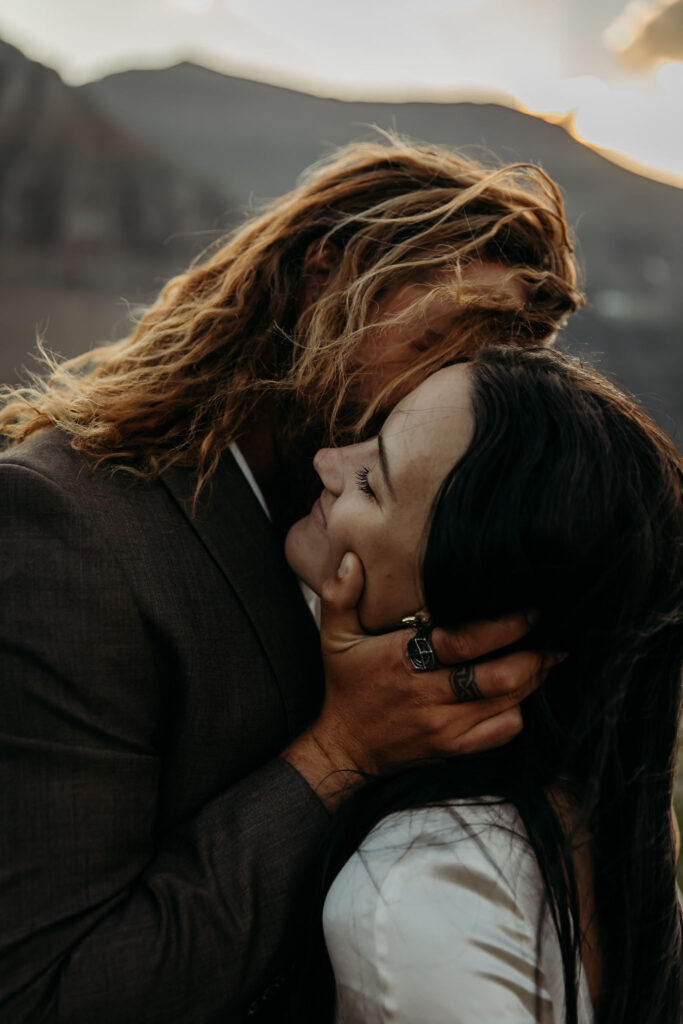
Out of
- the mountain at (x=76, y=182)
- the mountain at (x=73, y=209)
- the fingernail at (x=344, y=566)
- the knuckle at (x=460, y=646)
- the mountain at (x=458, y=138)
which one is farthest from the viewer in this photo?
the mountain at (x=76, y=182)

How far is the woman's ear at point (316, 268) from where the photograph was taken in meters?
2.07

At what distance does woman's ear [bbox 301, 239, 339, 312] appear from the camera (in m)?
2.07

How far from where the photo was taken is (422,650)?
4.66 feet

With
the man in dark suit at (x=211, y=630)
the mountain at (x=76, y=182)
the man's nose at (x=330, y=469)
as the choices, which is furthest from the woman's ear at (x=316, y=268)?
the mountain at (x=76, y=182)

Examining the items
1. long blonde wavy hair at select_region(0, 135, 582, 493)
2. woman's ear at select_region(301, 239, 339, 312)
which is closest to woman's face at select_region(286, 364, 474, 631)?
long blonde wavy hair at select_region(0, 135, 582, 493)

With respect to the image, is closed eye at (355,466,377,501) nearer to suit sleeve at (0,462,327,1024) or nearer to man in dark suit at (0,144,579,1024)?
man in dark suit at (0,144,579,1024)

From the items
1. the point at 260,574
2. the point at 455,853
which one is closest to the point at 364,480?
the point at 260,574

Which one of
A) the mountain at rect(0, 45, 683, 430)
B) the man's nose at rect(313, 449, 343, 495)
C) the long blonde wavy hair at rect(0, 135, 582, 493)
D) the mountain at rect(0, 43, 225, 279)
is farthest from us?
the mountain at rect(0, 43, 225, 279)

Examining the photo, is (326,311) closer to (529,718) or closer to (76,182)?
(529,718)

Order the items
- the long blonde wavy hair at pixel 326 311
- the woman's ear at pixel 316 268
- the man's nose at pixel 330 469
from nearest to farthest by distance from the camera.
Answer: the man's nose at pixel 330 469 < the long blonde wavy hair at pixel 326 311 < the woman's ear at pixel 316 268

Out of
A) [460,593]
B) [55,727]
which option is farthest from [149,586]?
[460,593]

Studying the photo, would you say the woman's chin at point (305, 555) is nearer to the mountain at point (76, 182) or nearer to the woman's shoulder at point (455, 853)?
the woman's shoulder at point (455, 853)

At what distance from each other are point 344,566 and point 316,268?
0.97 metres

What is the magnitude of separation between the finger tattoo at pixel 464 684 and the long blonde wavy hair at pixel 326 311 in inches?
26.3
